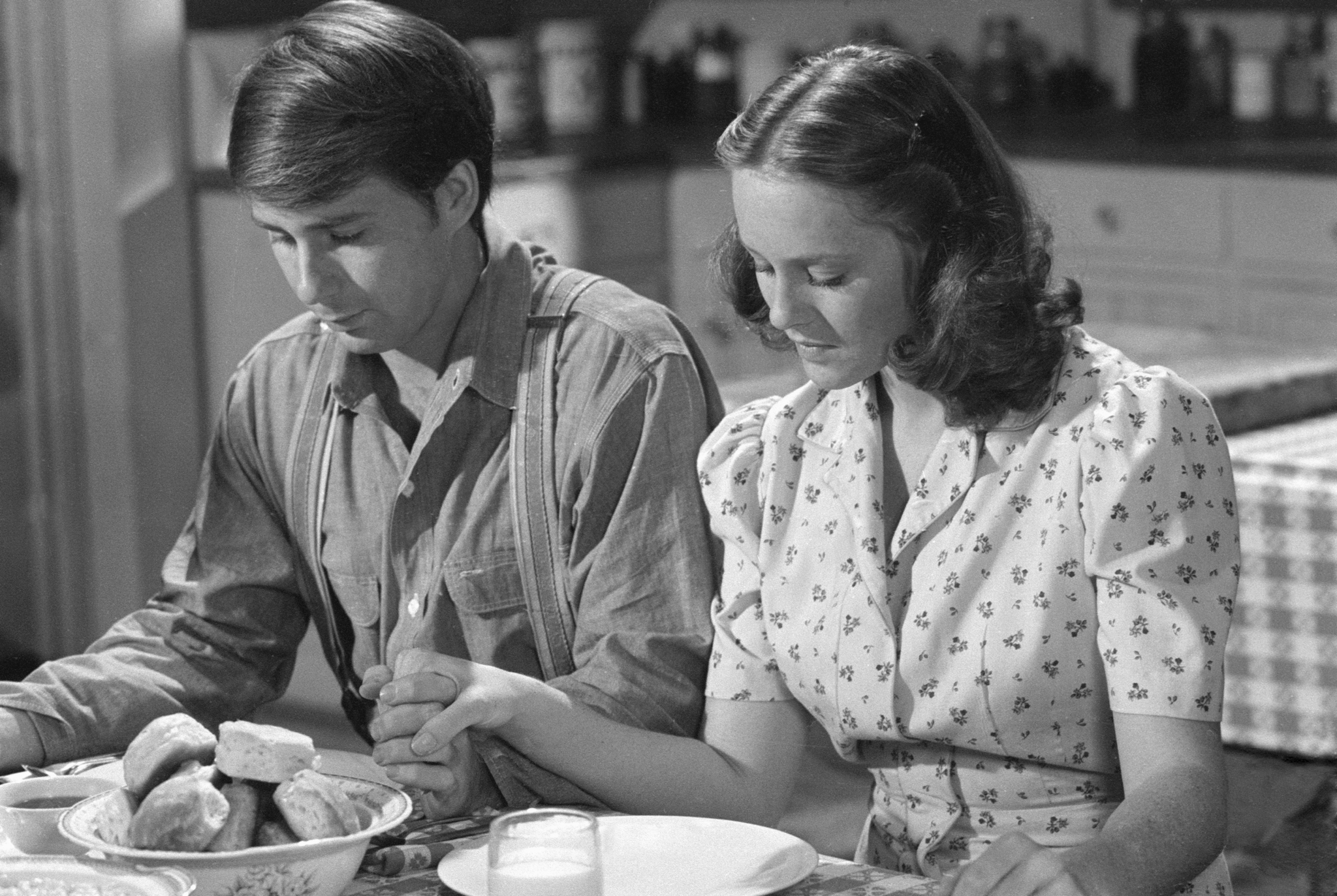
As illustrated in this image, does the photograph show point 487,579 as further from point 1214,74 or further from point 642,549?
point 1214,74

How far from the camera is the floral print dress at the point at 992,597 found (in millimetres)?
1181

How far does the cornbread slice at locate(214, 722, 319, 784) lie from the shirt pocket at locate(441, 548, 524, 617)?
1.35 ft

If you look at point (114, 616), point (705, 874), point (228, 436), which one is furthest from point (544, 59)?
point (705, 874)

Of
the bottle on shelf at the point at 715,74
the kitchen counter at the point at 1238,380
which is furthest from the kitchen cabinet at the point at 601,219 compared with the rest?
the kitchen counter at the point at 1238,380

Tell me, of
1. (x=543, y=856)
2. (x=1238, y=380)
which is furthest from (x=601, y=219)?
(x=543, y=856)

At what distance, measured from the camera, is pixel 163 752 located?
1047 millimetres

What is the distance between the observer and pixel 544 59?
13.9 ft

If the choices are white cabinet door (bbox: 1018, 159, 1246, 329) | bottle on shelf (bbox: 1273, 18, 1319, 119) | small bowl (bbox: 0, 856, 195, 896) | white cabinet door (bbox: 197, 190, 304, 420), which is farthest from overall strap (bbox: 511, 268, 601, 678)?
bottle on shelf (bbox: 1273, 18, 1319, 119)

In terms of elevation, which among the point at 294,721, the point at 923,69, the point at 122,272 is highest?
the point at 923,69

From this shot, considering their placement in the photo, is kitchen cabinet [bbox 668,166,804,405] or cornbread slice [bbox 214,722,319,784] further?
kitchen cabinet [bbox 668,166,804,405]

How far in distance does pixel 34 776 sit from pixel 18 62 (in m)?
2.40

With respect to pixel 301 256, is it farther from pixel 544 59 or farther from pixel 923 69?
pixel 544 59

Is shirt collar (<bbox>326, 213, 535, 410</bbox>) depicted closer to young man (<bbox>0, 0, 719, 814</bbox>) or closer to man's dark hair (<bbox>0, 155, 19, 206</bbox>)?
young man (<bbox>0, 0, 719, 814</bbox>)

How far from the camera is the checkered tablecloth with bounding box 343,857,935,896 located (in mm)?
1059
